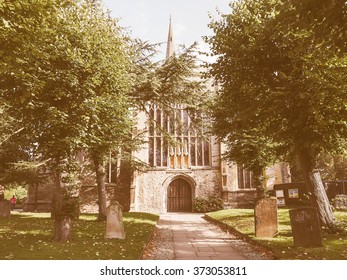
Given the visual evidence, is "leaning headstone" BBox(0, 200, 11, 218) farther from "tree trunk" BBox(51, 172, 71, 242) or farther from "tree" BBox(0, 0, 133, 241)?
"tree trunk" BBox(51, 172, 71, 242)

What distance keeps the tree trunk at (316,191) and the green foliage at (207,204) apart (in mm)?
14802

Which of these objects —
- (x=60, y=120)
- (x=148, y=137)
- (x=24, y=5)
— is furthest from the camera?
(x=148, y=137)

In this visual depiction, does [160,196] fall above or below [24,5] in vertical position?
below

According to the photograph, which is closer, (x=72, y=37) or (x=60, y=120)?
(x=60, y=120)

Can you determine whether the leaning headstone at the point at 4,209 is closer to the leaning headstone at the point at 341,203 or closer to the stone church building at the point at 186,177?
the stone church building at the point at 186,177

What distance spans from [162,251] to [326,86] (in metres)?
6.62

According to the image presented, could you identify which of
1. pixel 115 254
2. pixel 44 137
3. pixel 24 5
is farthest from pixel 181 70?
pixel 115 254

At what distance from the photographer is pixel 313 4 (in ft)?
20.3

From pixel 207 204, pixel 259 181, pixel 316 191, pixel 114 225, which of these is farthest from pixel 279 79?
Answer: pixel 207 204

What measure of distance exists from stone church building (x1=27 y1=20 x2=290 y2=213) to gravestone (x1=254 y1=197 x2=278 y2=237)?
14.7 metres

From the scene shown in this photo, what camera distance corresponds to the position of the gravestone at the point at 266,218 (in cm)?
996

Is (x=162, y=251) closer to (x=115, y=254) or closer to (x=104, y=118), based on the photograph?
(x=115, y=254)

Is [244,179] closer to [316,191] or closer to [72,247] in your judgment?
[316,191]

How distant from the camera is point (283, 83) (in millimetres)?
9812
